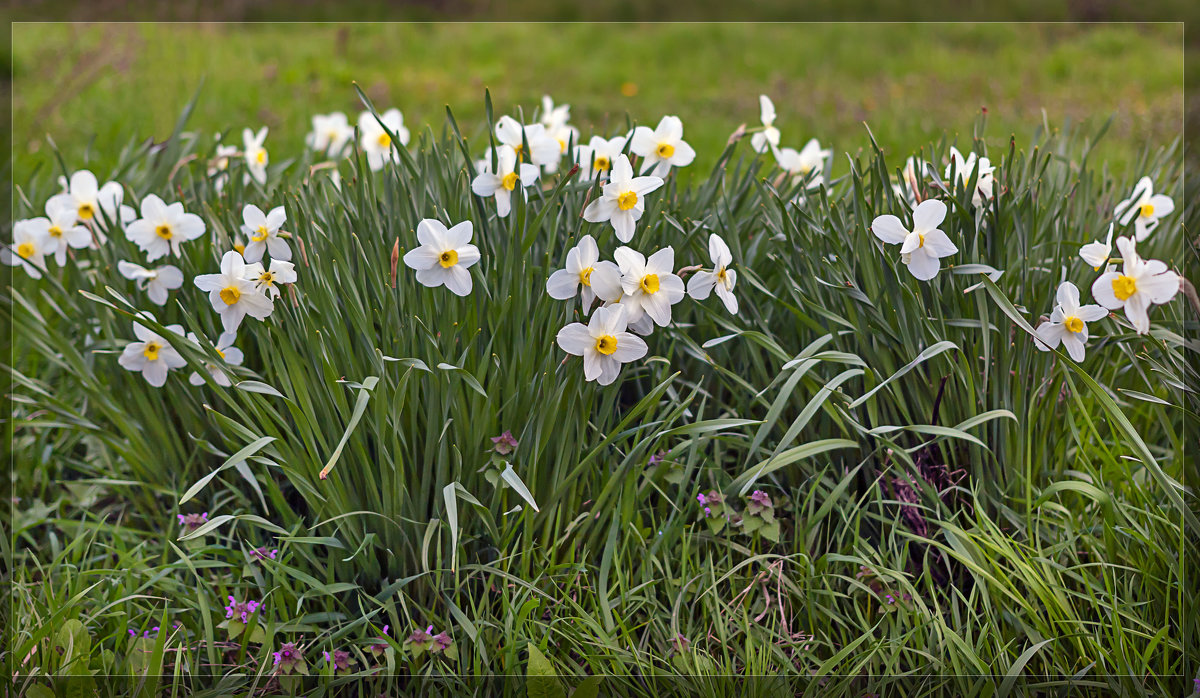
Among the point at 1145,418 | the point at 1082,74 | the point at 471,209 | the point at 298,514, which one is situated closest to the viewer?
the point at 471,209

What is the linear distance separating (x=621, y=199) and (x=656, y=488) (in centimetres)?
62

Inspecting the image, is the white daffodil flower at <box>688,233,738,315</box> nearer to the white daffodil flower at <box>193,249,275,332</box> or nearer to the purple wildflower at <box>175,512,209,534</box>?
the white daffodil flower at <box>193,249,275,332</box>

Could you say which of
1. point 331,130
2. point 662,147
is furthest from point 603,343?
point 331,130

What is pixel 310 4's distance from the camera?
9062 millimetres

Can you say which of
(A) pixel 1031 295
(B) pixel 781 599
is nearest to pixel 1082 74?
(A) pixel 1031 295

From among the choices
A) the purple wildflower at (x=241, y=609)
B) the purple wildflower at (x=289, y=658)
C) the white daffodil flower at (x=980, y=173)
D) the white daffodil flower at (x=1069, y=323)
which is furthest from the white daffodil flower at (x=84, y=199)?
the white daffodil flower at (x=1069, y=323)

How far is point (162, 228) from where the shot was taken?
2.00m

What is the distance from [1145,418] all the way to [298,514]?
2259 mm

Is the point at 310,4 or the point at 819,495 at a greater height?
the point at 310,4

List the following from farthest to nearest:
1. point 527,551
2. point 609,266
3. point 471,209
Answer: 1. point 471,209
2. point 527,551
3. point 609,266

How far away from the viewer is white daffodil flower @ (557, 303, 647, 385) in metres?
1.51

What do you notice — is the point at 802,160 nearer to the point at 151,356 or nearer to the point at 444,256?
the point at 444,256

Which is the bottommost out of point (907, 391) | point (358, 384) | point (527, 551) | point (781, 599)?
point (781, 599)

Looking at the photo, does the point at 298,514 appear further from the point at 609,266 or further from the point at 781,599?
the point at 781,599
